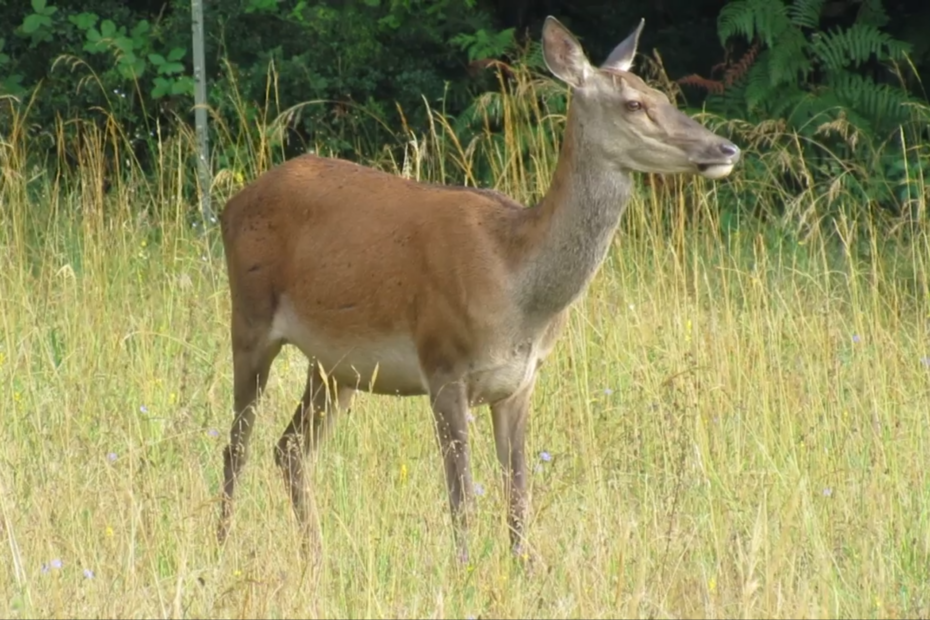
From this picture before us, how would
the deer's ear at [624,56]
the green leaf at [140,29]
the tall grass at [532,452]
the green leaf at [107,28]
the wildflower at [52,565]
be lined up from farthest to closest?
1. the green leaf at [140,29]
2. the green leaf at [107,28]
3. the deer's ear at [624,56]
4. the tall grass at [532,452]
5. the wildflower at [52,565]

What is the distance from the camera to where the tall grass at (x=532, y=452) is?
172 inches

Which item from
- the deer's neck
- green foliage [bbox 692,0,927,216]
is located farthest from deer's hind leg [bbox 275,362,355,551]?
green foliage [bbox 692,0,927,216]

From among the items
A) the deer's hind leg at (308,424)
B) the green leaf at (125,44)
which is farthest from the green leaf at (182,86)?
the deer's hind leg at (308,424)

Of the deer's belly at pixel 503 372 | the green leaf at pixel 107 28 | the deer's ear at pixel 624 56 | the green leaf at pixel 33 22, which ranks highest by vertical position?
the deer's ear at pixel 624 56

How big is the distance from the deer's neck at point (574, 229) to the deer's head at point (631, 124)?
0.05 metres

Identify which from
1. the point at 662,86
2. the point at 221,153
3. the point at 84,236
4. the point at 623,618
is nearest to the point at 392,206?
the point at 623,618

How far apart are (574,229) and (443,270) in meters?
0.39

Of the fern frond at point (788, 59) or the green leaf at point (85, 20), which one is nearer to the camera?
the fern frond at point (788, 59)

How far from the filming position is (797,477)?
527 centimetres

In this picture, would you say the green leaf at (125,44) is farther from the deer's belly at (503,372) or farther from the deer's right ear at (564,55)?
the deer's belly at (503,372)

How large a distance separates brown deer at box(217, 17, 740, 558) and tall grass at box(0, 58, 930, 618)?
0.18 m

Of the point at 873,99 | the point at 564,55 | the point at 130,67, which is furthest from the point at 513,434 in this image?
the point at 130,67

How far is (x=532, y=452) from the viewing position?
593 centimetres

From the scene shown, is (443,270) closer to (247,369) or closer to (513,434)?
(513,434)
